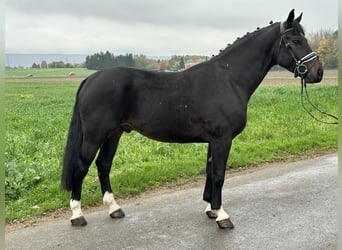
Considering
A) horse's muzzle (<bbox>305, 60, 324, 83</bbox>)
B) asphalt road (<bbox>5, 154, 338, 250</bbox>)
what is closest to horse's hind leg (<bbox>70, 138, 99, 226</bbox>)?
asphalt road (<bbox>5, 154, 338, 250</bbox>)

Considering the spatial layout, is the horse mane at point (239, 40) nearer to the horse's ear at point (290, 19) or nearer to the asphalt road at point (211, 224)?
the horse's ear at point (290, 19)

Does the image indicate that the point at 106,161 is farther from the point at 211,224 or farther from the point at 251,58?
the point at 251,58

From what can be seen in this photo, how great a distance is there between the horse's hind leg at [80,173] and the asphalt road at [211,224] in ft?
0.36

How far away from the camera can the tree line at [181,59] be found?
105 inches

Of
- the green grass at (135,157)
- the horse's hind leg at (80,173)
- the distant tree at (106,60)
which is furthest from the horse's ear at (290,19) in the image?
the distant tree at (106,60)

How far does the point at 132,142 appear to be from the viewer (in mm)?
7488

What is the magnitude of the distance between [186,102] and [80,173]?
137 cm

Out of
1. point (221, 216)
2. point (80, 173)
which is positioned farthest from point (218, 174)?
point (80, 173)

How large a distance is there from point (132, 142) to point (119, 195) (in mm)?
2913

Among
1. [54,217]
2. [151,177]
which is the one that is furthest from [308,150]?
[54,217]

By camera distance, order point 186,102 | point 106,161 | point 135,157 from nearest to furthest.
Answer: point 186,102 → point 106,161 → point 135,157

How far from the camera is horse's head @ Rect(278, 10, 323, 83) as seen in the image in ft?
12.3

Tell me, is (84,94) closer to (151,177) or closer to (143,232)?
(143,232)

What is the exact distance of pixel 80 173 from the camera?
377cm
